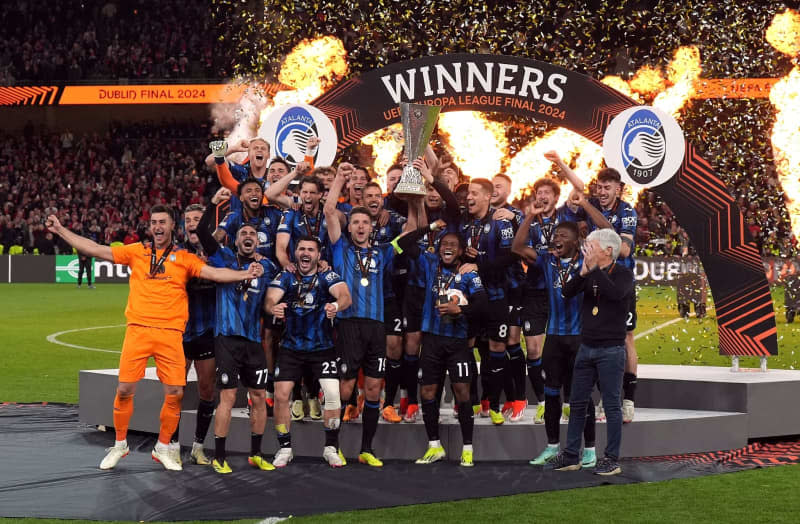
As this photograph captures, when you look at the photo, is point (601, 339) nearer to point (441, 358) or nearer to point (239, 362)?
point (441, 358)

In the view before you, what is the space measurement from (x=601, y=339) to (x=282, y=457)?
2.38 metres

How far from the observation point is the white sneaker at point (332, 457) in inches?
300

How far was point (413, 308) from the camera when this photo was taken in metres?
8.52

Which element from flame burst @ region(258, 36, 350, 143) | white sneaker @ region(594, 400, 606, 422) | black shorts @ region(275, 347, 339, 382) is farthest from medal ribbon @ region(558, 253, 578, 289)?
flame burst @ region(258, 36, 350, 143)

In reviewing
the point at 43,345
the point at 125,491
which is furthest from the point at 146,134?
the point at 125,491

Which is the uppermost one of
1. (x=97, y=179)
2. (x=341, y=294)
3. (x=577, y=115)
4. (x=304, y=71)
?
(x=97, y=179)

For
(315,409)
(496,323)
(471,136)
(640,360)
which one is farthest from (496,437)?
(640,360)

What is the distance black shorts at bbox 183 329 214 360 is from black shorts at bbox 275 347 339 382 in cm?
58

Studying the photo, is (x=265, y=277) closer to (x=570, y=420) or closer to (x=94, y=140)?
(x=570, y=420)

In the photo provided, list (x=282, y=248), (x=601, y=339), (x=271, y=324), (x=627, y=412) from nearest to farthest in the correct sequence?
(x=601, y=339)
(x=282, y=248)
(x=271, y=324)
(x=627, y=412)

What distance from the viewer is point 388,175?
8.66 meters

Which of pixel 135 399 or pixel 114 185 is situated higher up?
pixel 114 185

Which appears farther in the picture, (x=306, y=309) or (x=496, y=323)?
(x=496, y=323)

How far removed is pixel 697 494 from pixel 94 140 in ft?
111
